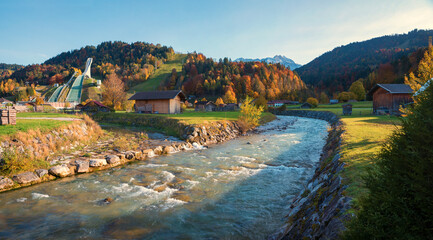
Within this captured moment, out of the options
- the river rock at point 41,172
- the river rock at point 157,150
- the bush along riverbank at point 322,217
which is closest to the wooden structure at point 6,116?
the river rock at point 41,172

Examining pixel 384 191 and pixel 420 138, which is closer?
pixel 420 138

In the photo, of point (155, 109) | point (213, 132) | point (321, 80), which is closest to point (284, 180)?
point (213, 132)

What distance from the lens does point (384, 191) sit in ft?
9.16

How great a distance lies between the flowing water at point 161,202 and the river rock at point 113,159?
0.97 meters

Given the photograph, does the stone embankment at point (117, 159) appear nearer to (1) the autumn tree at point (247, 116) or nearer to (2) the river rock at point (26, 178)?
(2) the river rock at point (26, 178)

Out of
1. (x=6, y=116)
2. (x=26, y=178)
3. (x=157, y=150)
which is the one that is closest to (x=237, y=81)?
(x=157, y=150)

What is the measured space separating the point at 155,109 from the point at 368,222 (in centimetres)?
4113

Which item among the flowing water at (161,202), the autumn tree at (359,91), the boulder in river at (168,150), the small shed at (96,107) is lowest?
the flowing water at (161,202)

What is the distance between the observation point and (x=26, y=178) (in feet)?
34.8

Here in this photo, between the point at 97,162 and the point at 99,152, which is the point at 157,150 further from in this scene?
the point at 97,162

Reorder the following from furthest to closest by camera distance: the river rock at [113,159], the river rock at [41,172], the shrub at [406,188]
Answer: the river rock at [113,159]
the river rock at [41,172]
the shrub at [406,188]

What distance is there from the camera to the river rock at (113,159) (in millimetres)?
14075

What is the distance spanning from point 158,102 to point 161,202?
34042 millimetres

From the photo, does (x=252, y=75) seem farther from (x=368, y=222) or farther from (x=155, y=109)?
(x=368, y=222)
